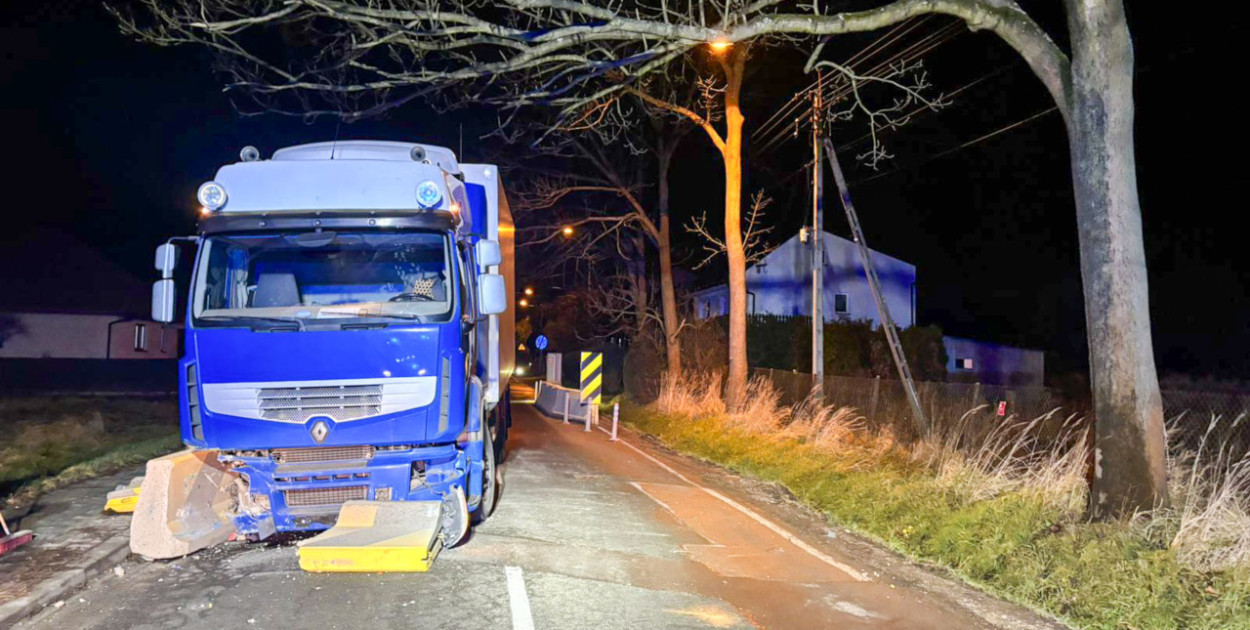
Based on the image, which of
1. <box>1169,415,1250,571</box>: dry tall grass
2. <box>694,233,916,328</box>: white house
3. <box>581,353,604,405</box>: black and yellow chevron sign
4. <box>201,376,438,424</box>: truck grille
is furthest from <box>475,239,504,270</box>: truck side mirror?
<box>694,233,916,328</box>: white house

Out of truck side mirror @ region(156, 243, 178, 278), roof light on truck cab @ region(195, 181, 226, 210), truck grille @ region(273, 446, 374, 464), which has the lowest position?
truck grille @ region(273, 446, 374, 464)

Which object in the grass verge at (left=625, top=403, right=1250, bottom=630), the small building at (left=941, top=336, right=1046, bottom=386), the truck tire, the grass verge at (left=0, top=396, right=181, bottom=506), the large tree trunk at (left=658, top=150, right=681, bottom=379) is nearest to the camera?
the grass verge at (left=625, top=403, right=1250, bottom=630)

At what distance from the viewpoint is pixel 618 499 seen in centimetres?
1102

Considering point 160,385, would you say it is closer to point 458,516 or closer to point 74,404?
point 74,404

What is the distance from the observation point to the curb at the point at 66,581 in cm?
600

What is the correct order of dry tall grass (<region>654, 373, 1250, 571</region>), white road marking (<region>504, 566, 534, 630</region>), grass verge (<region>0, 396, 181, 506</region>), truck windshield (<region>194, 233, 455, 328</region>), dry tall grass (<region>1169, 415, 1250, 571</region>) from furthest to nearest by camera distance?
1. grass verge (<region>0, 396, 181, 506</region>)
2. truck windshield (<region>194, 233, 455, 328</region>)
3. dry tall grass (<region>654, 373, 1250, 571</region>)
4. dry tall grass (<region>1169, 415, 1250, 571</region>)
5. white road marking (<region>504, 566, 534, 630</region>)

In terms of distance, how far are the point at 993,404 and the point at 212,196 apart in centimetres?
1277

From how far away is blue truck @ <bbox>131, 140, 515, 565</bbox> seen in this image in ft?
23.1

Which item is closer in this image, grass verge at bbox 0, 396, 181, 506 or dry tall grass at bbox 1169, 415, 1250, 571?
dry tall grass at bbox 1169, 415, 1250, 571

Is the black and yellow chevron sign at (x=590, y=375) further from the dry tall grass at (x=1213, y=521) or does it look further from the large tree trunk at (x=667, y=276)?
the dry tall grass at (x=1213, y=521)

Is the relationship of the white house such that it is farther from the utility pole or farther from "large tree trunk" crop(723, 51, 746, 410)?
the utility pole

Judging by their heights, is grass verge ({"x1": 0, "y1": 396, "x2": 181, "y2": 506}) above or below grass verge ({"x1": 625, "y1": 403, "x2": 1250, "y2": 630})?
above

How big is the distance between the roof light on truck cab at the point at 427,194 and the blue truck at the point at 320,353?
0.03 ft

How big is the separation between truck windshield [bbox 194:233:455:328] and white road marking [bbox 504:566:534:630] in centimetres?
219
